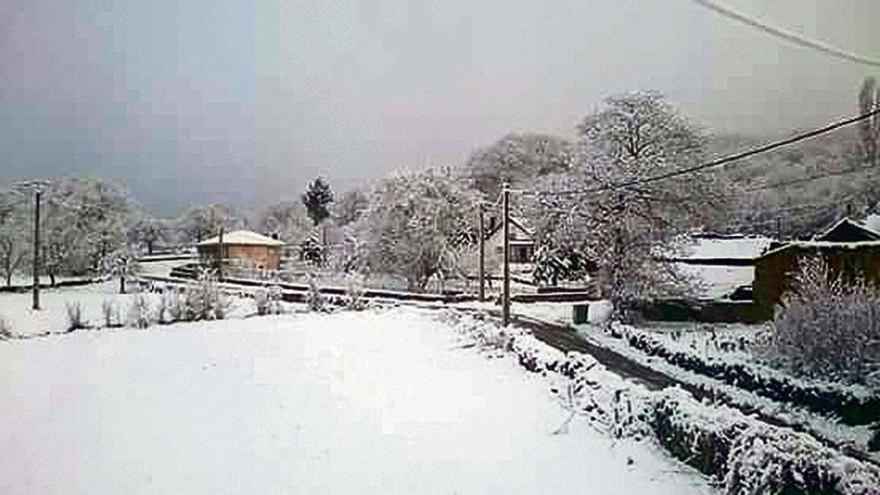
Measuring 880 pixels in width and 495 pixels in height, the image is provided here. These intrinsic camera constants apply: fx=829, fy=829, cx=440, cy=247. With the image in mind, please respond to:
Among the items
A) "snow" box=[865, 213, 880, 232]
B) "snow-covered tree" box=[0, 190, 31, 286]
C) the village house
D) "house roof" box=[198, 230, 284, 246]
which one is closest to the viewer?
"snow" box=[865, 213, 880, 232]

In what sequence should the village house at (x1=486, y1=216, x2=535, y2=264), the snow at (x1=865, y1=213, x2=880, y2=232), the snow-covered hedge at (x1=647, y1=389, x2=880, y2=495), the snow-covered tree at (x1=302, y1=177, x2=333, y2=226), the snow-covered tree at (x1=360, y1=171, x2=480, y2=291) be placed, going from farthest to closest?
the village house at (x1=486, y1=216, x2=535, y2=264)
the snow-covered tree at (x1=360, y1=171, x2=480, y2=291)
the snow-covered tree at (x1=302, y1=177, x2=333, y2=226)
the snow at (x1=865, y1=213, x2=880, y2=232)
the snow-covered hedge at (x1=647, y1=389, x2=880, y2=495)

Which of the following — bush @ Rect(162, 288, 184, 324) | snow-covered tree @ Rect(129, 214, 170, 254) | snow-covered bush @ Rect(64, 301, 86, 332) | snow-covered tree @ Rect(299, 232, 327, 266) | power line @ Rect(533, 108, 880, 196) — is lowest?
bush @ Rect(162, 288, 184, 324)

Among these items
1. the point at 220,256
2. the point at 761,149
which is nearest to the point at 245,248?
the point at 220,256

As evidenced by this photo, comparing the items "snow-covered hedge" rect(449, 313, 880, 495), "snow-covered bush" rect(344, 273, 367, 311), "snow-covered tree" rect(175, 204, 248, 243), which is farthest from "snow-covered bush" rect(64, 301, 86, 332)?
"snow-covered hedge" rect(449, 313, 880, 495)

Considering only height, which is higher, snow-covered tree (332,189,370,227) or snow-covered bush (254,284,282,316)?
snow-covered tree (332,189,370,227)

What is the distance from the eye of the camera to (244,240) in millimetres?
3531

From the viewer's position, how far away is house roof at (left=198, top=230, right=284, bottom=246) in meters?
3.38

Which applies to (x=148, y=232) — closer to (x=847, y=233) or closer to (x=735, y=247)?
(x=735, y=247)

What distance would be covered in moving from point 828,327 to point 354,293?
2.81 meters

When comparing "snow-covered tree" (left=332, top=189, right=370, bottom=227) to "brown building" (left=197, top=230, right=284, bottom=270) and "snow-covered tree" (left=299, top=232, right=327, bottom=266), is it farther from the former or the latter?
"brown building" (left=197, top=230, right=284, bottom=270)

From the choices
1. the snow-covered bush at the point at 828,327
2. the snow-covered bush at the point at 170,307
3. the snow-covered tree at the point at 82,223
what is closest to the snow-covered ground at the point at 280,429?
the snow-covered bush at the point at 170,307

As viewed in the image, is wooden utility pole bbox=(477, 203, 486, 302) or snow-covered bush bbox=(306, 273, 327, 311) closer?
wooden utility pole bbox=(477, 203, 486, 302)

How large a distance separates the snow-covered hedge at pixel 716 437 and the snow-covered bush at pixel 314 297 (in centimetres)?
153

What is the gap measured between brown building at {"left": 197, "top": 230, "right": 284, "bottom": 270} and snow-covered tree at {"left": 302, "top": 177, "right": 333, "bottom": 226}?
25 cm
